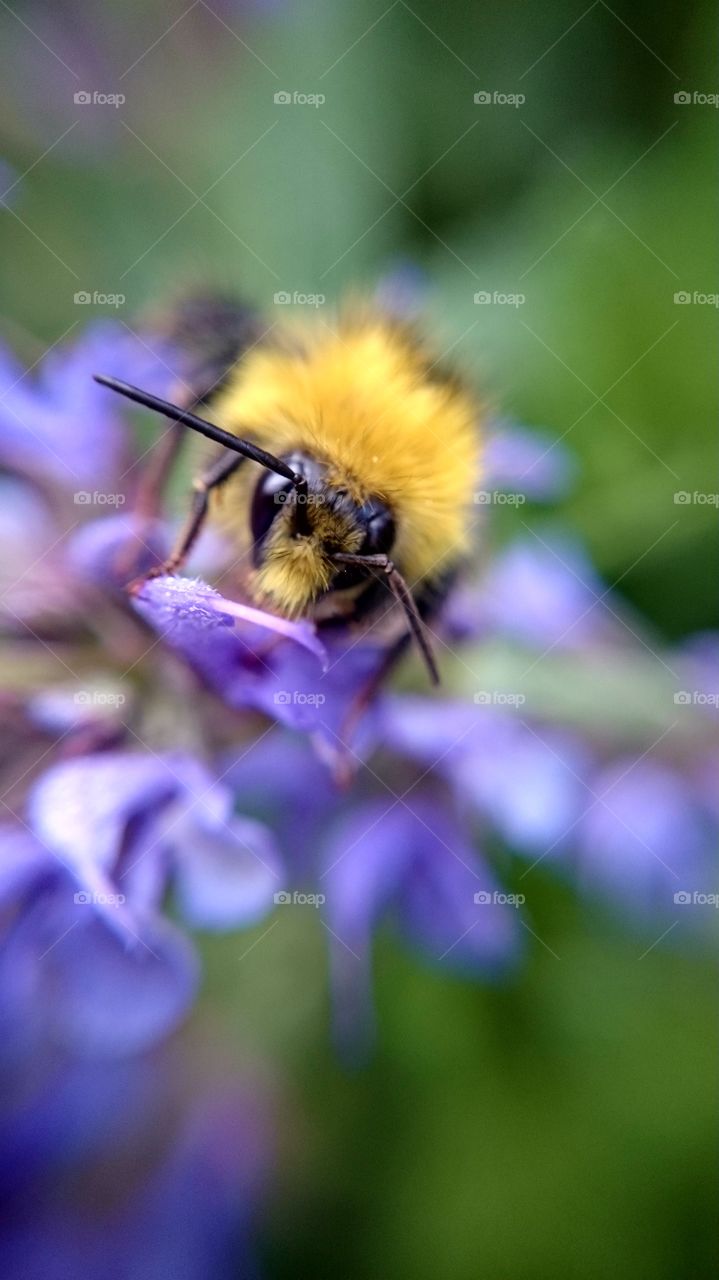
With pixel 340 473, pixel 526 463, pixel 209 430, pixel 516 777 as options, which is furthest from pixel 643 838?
pixel 209 430

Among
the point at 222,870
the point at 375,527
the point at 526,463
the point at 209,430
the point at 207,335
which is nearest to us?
the point at 209,430

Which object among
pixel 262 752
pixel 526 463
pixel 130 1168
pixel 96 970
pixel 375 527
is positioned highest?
pixel 375 527

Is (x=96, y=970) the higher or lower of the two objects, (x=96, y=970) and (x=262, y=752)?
the lower

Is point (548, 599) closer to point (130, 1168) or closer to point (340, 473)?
point (340, 473)

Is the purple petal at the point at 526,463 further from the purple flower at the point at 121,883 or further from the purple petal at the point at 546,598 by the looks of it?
the purple flower at the point at 121,883

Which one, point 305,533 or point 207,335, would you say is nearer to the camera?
point 305,533

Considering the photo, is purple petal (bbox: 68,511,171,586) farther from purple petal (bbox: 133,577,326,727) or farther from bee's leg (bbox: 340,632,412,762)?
bee's leg (bbox: 340,632,412,762)

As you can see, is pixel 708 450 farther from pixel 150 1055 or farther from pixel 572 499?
pixel 150 1055
